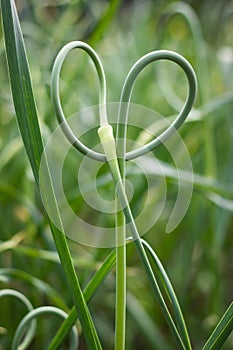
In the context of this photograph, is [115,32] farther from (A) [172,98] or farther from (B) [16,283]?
(B) [16,283]

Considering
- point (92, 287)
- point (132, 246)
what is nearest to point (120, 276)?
point (92, 287)

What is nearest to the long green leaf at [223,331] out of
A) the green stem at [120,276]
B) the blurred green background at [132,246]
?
the green stem at [120,276]

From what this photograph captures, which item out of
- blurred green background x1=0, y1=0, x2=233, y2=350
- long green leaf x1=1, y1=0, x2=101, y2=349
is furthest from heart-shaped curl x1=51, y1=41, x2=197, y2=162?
blurred green background x1=0, y1=0, x2=233, y2=350

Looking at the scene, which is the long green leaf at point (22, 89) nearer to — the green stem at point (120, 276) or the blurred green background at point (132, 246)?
the green stem at point (120, 276)

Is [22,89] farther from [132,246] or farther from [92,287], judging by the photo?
[132,246]

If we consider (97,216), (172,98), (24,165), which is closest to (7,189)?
(24,165)

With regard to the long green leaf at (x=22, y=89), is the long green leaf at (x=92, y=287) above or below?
below

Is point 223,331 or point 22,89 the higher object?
point 22,89

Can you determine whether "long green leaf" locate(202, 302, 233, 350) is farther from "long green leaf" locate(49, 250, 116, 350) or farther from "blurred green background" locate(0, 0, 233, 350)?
"blurred green background" locate(0, 0, 233, 350)
